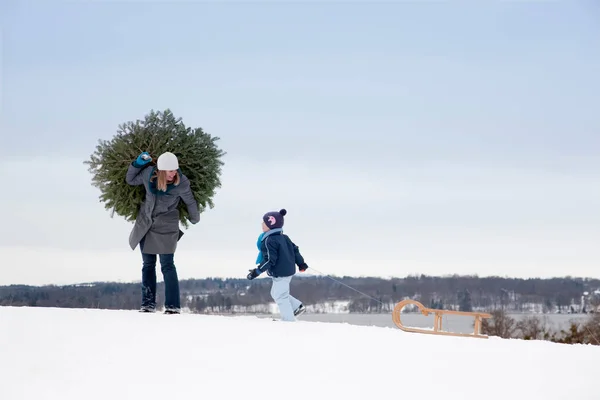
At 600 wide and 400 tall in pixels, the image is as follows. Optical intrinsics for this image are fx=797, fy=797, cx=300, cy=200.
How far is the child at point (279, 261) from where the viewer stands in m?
11.3

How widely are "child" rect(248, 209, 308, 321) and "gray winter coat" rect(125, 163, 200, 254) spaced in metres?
1.29

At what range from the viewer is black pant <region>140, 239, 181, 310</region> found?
11.7 meters

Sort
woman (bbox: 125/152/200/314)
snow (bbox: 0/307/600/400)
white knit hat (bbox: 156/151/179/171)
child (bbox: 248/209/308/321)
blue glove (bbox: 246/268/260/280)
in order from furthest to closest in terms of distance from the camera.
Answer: woman (bbox: 125/152/200/314), white knit hat (bbox: 156/151/179/171), child (bbox: 248/209/308/321), blue glove (bbox: 246/268/260/280), snow (bbox: 0/307/600/400)

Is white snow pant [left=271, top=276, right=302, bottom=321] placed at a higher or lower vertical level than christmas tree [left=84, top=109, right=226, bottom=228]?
lower

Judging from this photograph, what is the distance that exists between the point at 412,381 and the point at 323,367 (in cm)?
92

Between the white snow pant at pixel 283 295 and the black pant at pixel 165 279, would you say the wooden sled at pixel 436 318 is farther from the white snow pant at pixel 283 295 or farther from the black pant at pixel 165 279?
the black pant at pixel 165 279

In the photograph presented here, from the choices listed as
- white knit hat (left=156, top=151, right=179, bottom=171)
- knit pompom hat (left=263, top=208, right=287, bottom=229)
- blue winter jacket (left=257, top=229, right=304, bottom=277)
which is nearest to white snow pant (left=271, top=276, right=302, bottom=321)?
blue winter jacket (left=257, top=229, right=304, bottom=277)

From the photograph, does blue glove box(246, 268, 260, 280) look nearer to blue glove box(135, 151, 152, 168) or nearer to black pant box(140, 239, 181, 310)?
black pant box(140, 239, 181, 310)

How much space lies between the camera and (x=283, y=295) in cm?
1138

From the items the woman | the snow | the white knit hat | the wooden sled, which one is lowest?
the snow

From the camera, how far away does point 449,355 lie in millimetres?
9031

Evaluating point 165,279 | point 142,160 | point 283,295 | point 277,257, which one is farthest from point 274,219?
point 142,160

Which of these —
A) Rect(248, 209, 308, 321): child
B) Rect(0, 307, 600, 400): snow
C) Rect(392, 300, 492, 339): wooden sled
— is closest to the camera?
Rect(0, 307, 600, 400): snow

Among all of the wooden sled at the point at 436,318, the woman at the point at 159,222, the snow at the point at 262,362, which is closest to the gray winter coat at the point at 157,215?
the woman at the point at 159,222
